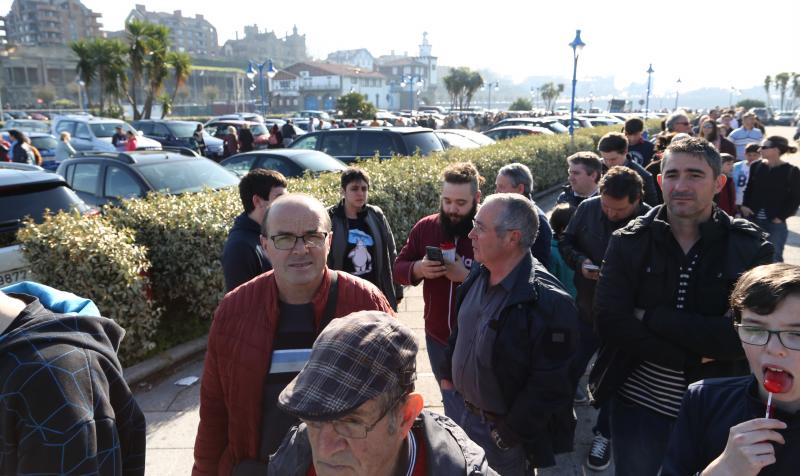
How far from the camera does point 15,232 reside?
16.3 feet

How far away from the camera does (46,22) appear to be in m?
108

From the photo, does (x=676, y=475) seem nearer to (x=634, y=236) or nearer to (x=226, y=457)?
(x=634, y=236)

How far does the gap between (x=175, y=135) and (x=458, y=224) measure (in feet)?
66.7


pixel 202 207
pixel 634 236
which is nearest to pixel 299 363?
pixel 634 236

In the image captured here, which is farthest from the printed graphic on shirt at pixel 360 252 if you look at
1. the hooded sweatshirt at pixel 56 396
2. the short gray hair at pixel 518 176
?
the hooded sweatshirt at pixel 56 396

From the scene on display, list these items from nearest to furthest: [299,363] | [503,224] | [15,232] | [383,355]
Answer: [383,355]
[299,363]
[503,224]
[15,232]

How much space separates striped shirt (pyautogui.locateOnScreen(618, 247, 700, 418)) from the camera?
250 centimetres

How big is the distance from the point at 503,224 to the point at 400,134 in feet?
31.1

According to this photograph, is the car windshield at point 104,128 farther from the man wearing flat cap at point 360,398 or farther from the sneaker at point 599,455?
the man wearing flat cap at point 360,398

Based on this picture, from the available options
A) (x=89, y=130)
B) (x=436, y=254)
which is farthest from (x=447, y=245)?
(x=89, y=130)

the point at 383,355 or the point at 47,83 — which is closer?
the point at 383,355

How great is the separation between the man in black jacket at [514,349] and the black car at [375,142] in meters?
8.83

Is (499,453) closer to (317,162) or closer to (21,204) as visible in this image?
(21,204)

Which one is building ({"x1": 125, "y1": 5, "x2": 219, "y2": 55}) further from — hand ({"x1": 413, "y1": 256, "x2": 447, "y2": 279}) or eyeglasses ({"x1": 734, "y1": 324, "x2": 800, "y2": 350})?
eyeglasses ({"x1": 734, "y1": 324, "x2": 800, "y2": 350})
